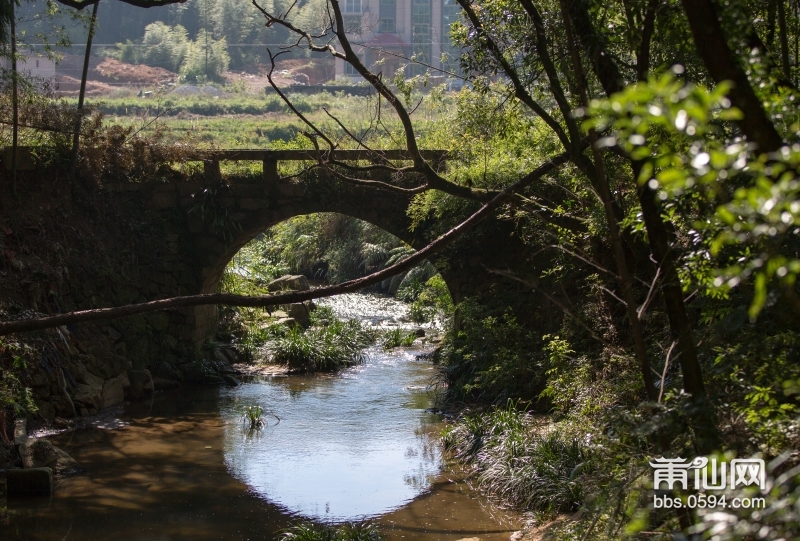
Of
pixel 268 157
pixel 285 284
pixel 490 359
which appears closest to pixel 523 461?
pixel 490 359

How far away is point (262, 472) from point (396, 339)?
256 inches

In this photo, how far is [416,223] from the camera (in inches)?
433

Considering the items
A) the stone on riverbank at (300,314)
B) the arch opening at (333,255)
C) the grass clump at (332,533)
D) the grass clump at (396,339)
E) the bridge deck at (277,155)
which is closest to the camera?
the grass clump at (332,533)

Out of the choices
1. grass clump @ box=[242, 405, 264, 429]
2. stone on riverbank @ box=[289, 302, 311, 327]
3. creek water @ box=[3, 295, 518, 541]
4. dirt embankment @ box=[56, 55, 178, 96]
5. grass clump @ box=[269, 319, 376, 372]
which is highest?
dirt embankment @ box=[56, 55, 178, 96]

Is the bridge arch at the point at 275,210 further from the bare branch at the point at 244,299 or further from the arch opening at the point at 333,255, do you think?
the bare branch at the point at 244,299

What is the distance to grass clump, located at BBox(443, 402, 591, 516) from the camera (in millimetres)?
6199

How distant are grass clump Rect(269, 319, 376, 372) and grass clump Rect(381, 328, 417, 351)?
0.40 meters

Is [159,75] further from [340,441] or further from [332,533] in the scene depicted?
[332,533]

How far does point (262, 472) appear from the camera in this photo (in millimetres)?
7766

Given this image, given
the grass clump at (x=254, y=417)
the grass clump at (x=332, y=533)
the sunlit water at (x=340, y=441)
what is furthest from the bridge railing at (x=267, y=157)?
the grass clump at (x=332, y=533)

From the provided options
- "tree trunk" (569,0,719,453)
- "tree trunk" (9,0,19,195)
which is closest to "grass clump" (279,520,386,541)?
"tree trunk" (569,0,719,453)

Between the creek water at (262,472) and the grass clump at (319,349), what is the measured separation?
117 cm

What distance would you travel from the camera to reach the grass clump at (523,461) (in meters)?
6.20

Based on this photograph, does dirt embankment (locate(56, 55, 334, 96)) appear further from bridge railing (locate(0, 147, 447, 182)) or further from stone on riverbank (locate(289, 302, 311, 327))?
bridge railing (locate(0, 147, 447, 182))
